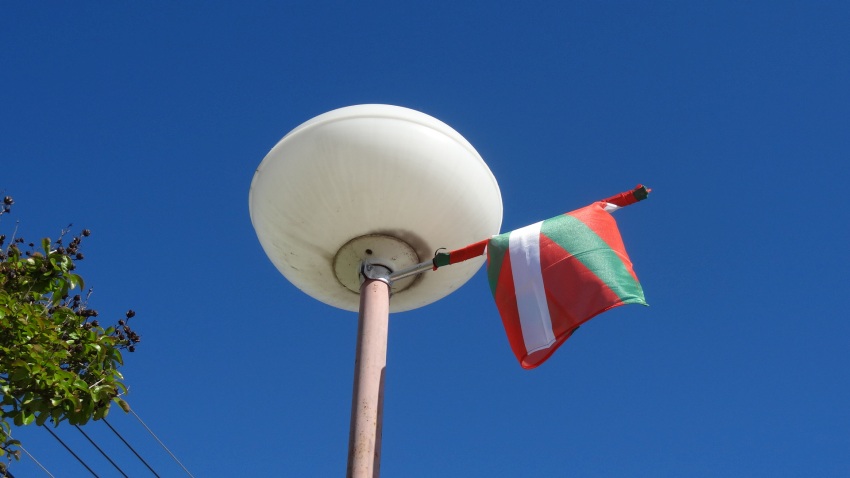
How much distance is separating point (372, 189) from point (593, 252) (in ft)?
4.14

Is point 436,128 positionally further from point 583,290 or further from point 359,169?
point 583,290

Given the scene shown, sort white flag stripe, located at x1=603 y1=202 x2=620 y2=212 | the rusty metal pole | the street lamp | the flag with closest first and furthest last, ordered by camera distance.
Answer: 1. the rusty metal pole
2. the flag
3. the street lamp
4. white flag stripe, located at x1=603 y1=202 x2=620 y2=212

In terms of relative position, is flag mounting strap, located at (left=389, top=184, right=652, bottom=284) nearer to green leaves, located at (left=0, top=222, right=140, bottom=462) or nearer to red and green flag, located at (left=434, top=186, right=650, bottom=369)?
red and green flag, located at (left=434, top=186, right=650, bottom=369)

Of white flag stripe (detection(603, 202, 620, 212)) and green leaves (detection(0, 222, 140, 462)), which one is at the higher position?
white flag stripe (detection(603, 202, 620, 212))

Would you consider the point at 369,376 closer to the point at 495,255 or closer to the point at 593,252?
the point at 495,255

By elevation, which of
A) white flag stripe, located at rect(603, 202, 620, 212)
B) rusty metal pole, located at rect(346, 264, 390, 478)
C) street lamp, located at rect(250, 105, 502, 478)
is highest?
white flag stripe, located at rect(603, 202, 620, 212)

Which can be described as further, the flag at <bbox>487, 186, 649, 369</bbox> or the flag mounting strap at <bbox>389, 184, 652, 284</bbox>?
the flag mounting strap at <bbox>389, 184, 652, 284</bbox>

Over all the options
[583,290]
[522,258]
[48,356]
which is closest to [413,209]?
[522,258]

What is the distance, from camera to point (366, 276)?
205 inches

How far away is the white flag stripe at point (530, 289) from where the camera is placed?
4742 mm

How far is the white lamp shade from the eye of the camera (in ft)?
16.5

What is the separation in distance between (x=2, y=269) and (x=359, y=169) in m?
2.08

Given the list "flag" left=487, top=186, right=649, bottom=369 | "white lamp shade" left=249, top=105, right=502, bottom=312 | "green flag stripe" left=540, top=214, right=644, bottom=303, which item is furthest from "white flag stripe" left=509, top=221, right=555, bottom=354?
"white lamp shade" left=249, top=105, right=502, bottom=312

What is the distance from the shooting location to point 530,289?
4.93m
